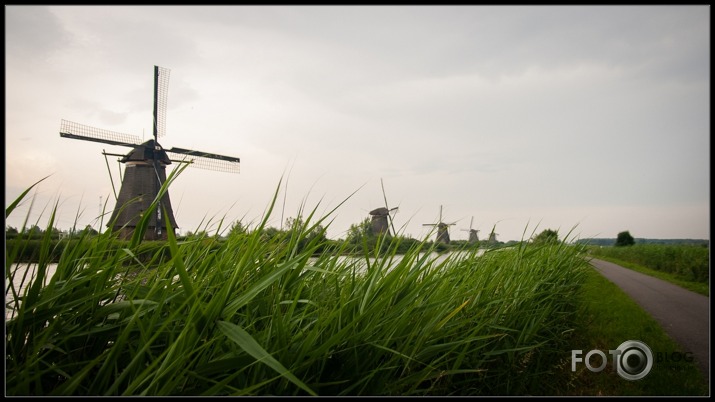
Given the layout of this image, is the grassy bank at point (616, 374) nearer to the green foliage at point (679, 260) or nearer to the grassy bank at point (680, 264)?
the grassy bank at point (680, 264)

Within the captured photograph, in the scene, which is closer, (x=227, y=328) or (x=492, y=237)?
(x=227, y=328)

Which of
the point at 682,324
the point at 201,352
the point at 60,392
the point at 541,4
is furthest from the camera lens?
the point at 682,324

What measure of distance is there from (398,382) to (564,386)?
6.38 ft

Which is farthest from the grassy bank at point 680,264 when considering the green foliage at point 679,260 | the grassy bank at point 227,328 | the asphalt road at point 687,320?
the grassy bank at point 227,328

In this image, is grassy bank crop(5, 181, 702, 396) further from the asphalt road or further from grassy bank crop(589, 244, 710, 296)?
grassy bank crop(589, 244, 710, 296)

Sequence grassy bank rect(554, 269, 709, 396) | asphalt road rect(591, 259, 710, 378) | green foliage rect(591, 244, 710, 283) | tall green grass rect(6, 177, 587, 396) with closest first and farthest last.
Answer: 1. tall green grass rect(6, 177, 587, 396)
2. grassy bank rect(554, 269, 709, 396)
3. asphalt road rect(591, 259, 710, 378)
4. green foliage rect(591, 244, 710, 283)

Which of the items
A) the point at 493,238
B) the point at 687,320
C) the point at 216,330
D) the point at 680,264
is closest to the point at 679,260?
the point at 680,264

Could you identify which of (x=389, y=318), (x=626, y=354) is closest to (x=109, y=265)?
(x=389, y=318)

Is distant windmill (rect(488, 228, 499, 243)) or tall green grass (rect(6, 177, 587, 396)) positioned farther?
distant windmill (rect(488, 228, 499, 243))

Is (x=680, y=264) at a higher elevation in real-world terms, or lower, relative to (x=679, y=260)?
lower

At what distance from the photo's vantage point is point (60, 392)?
1.32 metres

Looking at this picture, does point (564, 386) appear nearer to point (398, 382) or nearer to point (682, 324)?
point (398, 382)

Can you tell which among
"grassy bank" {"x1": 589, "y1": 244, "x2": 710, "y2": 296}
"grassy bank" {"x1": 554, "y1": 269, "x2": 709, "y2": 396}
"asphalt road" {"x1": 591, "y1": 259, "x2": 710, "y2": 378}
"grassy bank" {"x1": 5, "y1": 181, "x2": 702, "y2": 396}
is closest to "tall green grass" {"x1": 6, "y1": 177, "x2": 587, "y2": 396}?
"grassy bank" {"x1": 5, "y1": 181, "x2": 702, "y2": 396}

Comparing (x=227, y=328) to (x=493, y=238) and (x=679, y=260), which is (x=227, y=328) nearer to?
(x=493, y=238)
